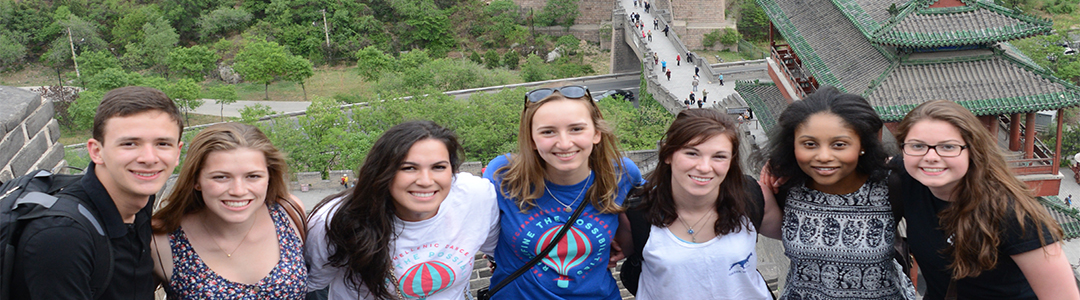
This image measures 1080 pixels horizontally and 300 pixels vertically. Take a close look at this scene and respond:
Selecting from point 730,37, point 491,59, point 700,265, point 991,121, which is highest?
point 730,37

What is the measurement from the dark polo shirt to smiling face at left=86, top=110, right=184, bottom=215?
3.3 inches

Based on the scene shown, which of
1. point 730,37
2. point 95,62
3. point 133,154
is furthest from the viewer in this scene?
point 95,62

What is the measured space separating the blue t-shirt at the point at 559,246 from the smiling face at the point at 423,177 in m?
0.51

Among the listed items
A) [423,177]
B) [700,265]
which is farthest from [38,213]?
[700,265]

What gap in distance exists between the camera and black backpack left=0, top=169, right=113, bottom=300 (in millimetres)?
3738

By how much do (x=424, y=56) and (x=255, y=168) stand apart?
41.4m

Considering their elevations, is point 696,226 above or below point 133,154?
below

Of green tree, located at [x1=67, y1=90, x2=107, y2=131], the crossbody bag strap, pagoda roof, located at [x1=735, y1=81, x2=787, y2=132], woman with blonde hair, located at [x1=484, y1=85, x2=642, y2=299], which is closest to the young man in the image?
woman with blonde hair, located at [x1=484, y1=85, x2=642, y2=299]

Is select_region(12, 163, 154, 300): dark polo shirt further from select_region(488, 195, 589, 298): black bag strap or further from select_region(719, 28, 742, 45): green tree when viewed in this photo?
select_region(719, 28, 742, 45): green tree

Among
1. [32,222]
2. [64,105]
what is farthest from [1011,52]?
[64,105]

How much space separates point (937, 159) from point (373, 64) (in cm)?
4271

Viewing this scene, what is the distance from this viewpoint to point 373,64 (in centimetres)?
4562

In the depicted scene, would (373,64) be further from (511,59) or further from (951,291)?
(951,291)

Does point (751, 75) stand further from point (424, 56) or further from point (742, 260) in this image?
point (742, 260)
